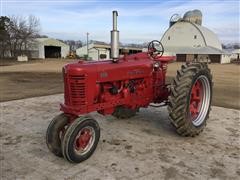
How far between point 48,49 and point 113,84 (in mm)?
56360

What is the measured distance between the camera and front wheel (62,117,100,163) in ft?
12.7

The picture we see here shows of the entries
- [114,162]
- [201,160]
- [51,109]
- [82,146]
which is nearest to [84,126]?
[82,146]

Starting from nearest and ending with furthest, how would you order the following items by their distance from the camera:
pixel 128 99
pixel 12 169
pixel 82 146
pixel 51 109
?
pixel 12 169, pixel 82 146, pixel 128 99, pixel 51 109

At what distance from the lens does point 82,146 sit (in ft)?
13.6

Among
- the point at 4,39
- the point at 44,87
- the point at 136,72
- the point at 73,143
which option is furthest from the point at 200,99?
the point at 4,39

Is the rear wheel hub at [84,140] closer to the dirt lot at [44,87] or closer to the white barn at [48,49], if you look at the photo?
the dirt lot at [44,87]

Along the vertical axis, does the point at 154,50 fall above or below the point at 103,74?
above

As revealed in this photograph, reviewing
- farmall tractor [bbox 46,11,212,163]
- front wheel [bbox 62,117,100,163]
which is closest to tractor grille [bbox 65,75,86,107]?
farmall tractor [bbox 46,11,212,163]

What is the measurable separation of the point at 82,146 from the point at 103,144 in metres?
0.76

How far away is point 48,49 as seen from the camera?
58.7 metres

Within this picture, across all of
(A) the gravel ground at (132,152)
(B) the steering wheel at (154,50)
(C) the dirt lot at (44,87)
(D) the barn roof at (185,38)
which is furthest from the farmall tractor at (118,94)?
(D) the barn roof at (185,38)

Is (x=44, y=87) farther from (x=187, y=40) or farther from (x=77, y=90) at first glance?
(x=187, y=40)

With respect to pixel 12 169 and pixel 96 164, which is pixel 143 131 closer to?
pixel 96 164

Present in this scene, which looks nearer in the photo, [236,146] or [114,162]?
[114,162]
